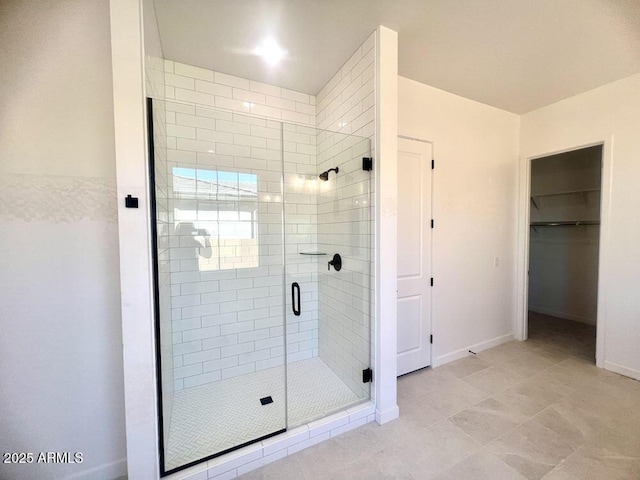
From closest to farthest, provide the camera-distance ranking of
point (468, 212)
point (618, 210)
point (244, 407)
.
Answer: point (244, 407) → point (618, 210) → point (468, 212)

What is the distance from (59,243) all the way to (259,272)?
1421 millimetres

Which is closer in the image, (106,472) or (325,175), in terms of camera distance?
(106,472)

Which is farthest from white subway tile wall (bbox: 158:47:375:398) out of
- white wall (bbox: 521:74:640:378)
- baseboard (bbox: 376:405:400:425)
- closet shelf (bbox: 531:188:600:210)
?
closet shelf (bbox: 531:188:600:210)

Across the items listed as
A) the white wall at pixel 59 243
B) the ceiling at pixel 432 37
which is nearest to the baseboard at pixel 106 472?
the white wall at pixel 59 243

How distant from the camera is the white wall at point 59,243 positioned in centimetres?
126

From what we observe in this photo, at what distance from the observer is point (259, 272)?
245cm

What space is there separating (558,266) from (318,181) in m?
4.38

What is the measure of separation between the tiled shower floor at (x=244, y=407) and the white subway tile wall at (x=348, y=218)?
0.24 meters

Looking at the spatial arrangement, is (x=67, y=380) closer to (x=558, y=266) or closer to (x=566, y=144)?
(x=566, y=144)

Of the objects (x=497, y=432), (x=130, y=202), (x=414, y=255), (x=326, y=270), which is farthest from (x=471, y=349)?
(x=130, y=202)

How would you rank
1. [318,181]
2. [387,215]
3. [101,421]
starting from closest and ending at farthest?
[101,421], [387,215], [318,181]

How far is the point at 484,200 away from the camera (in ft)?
9.50

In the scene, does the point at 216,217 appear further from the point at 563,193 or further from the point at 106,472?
the point at 563,193

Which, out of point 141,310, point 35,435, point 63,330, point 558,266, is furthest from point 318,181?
point 558,266
